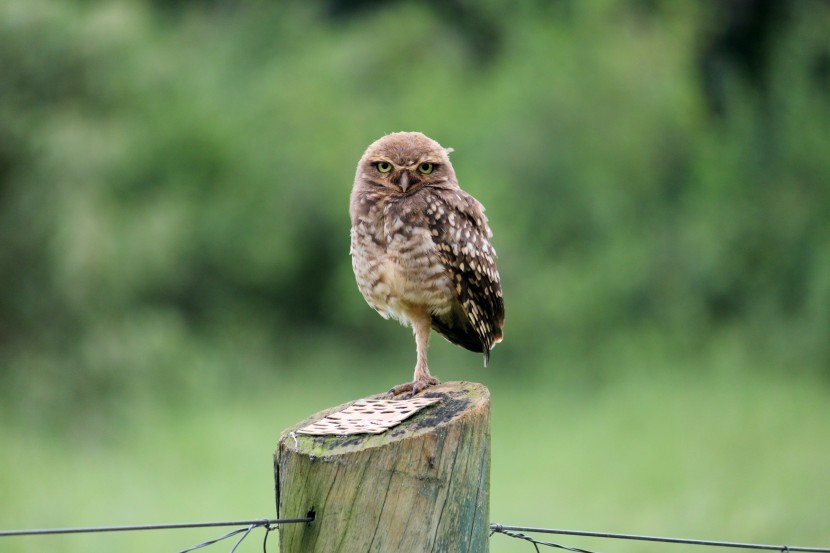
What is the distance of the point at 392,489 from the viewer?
7.11 feet

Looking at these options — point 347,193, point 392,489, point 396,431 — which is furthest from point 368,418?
point 347,193

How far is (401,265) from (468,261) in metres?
0.21

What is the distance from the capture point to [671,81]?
11492 millimetres

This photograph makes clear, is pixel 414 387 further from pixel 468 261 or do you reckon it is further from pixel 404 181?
pixel 404 181

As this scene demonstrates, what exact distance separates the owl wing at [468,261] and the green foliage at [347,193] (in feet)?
19.9

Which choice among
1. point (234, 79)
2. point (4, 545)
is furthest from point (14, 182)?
point (234, 79)

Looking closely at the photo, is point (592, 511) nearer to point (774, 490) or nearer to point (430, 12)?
point (774, 490)

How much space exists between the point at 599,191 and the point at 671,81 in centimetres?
151

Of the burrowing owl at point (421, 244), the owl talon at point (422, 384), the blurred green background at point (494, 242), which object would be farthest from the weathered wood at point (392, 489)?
the blurred green background at point (494, 242)

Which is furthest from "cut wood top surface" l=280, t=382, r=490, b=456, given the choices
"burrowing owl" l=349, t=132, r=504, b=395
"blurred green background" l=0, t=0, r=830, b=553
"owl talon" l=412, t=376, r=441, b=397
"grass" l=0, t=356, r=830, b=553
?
"blurred green background" l=0, t=0, r=830, b=553

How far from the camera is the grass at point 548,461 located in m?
7.62

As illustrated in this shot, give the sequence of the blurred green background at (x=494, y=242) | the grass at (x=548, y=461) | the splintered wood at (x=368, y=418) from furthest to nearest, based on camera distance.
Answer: the blurred green background at (x=494, y=242)
the grass at (x=548, y=461)
the splintered wood at (x=368, y=418)

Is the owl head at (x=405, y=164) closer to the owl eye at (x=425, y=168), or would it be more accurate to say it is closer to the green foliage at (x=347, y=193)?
the owl eye at (x=425, y=168)

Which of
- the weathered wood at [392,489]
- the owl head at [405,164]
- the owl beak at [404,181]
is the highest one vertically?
the owl head at [405,164]
